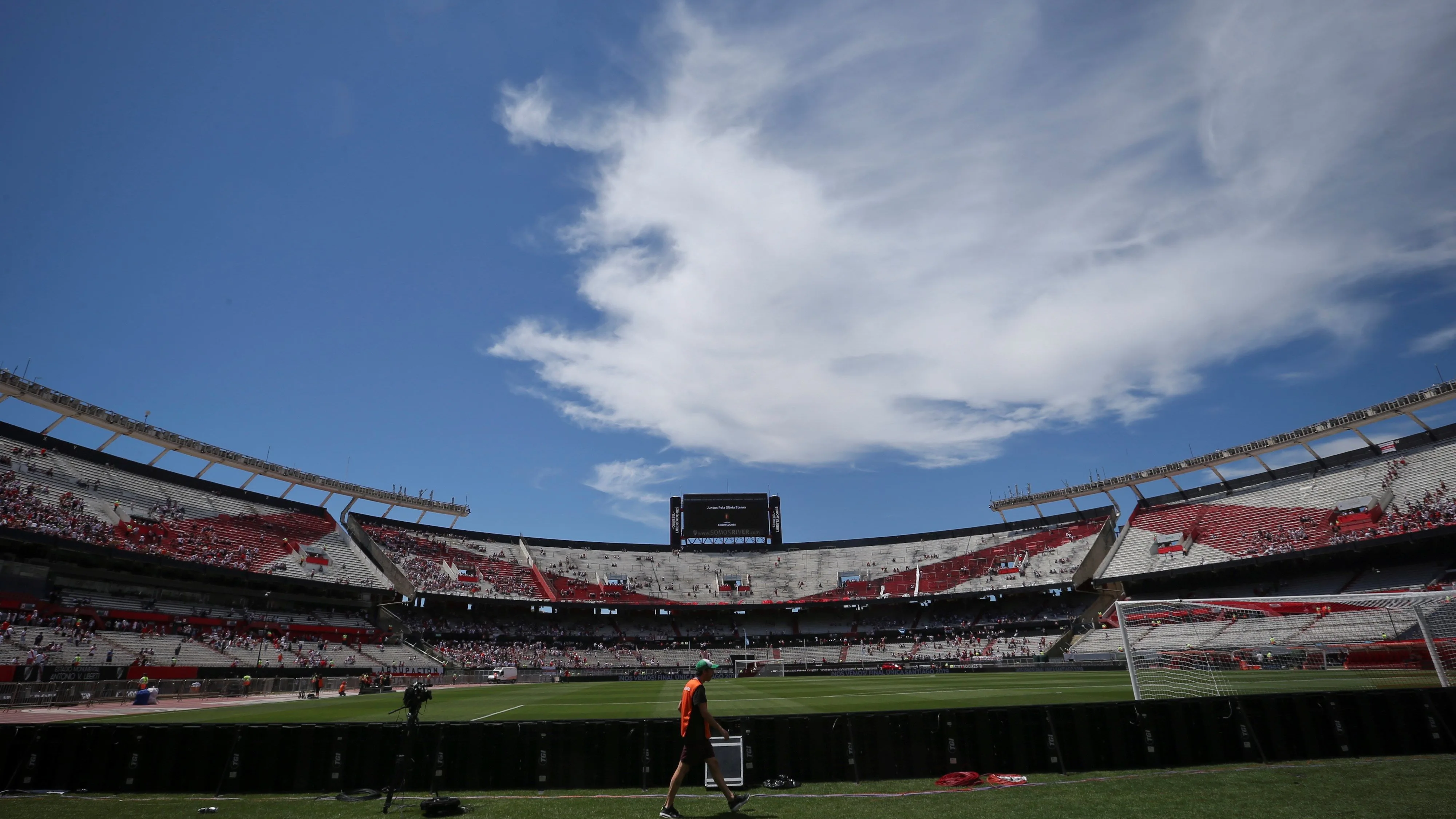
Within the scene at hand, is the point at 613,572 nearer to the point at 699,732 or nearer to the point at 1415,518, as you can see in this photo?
the point at 1415,518

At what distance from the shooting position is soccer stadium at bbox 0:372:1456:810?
31.6ft

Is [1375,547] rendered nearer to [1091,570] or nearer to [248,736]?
[1091,570]

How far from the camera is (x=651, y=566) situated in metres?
73.6

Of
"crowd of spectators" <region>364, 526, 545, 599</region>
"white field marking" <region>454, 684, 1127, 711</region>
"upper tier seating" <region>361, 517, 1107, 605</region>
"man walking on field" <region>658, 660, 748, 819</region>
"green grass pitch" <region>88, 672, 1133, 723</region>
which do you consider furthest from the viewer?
"upper tier seating" <region>361, 517, 1107, 605</region>

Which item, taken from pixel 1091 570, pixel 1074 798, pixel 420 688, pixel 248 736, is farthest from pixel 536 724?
pixel 1091 570

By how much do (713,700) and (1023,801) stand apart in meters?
19.4

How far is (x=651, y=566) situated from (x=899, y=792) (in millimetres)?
66647

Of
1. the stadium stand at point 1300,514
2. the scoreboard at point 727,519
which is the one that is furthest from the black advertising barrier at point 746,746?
the scoreboard at point 727,519

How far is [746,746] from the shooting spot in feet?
31.6

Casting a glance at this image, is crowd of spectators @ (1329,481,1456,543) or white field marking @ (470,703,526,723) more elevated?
crowd of spectators @ (1329,481,1456,543)

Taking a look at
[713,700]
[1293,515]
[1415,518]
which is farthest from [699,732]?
[1293,515]

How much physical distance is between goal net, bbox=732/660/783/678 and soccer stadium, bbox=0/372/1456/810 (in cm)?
23

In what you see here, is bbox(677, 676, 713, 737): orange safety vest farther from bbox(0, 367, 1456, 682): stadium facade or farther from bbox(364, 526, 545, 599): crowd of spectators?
bbox(364, 526, 545, 599): crowd of spectators

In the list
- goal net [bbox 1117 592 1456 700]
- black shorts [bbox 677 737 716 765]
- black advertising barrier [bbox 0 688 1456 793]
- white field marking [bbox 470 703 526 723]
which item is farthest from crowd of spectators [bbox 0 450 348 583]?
goal net [bbox 1117 592 1456 700]
